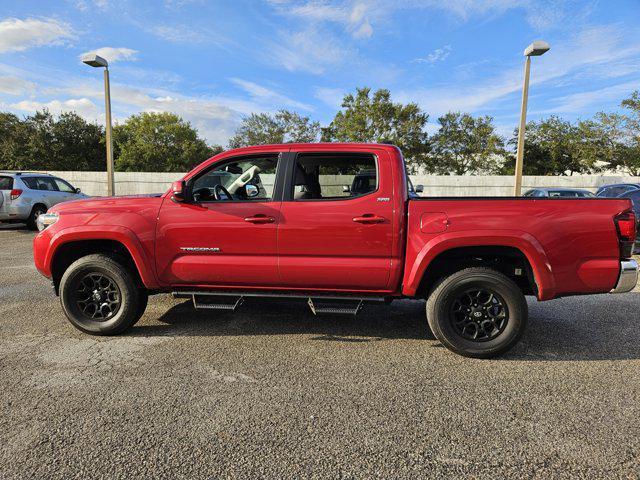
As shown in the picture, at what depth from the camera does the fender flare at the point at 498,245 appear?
3473 millimetres

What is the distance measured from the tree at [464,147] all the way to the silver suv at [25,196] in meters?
34.1

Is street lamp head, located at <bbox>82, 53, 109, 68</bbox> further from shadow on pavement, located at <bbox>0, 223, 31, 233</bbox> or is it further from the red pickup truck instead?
the red pickup truck

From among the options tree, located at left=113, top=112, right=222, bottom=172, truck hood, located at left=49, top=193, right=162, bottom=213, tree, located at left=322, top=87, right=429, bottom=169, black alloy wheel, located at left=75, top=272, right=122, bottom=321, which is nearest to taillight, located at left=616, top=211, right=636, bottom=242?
truck hood, located at left=49, top=193, right=162, bottom=213

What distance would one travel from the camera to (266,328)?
4.41m

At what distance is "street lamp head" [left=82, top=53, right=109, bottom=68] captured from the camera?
46.9ft

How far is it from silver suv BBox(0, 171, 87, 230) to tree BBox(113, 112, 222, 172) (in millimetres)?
36542

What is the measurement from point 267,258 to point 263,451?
1847 millimetres

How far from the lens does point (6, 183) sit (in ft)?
38.7

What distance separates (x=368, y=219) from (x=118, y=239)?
2.37m

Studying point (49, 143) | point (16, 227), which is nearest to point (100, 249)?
point (16, 227)

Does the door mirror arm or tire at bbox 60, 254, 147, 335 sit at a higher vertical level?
the door mirror arm

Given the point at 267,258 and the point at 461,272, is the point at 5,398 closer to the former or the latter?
the point at 267,258

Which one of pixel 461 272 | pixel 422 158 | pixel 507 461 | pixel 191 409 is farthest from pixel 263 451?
pixel 422 158

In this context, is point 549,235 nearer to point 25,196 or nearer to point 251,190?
→ point 251,190
